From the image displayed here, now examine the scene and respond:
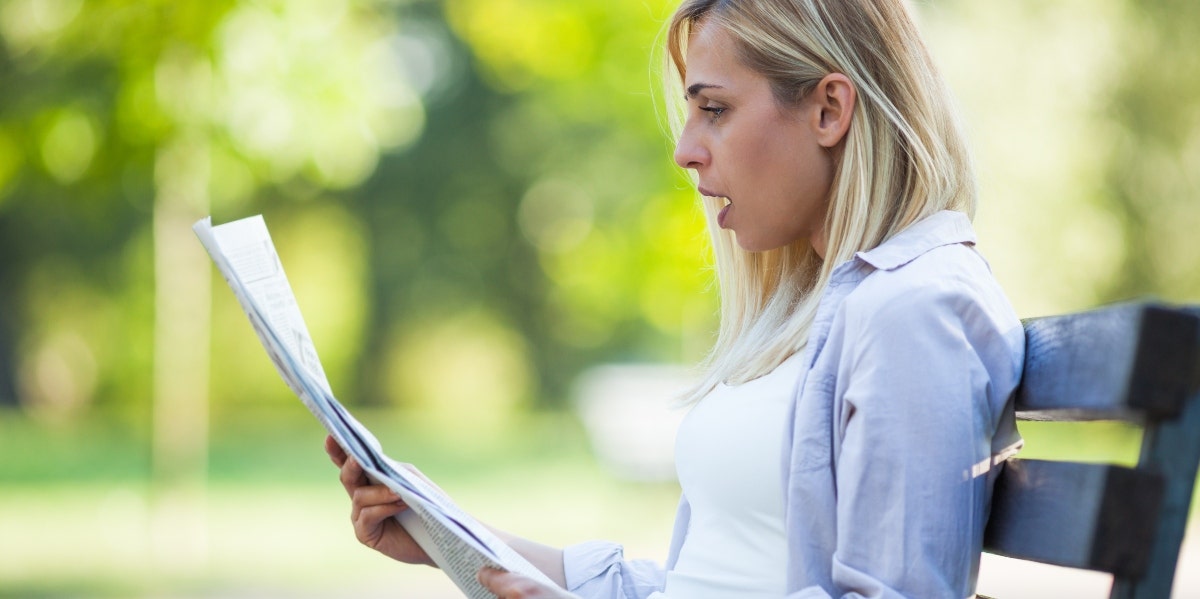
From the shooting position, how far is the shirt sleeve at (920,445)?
5.07 ft

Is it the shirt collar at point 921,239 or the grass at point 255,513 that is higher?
the shirt collar at point 921,239

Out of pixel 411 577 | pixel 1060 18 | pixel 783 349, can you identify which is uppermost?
pixel 1060 18

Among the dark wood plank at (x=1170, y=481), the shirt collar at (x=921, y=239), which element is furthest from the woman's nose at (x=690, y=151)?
the dark wood plank at (x=1170, y=481)

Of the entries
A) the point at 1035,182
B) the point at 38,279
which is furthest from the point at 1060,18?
the point at 38,279

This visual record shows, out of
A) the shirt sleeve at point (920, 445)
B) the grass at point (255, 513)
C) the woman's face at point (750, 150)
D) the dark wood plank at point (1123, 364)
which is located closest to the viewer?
the dark wood plank at point (1123, 364)

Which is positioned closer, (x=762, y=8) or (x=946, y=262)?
(x=946, y=262)

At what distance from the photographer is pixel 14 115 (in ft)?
26.0

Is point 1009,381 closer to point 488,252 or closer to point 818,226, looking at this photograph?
point 818,226

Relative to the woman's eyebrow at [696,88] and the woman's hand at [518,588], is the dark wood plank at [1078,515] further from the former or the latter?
the woman's eyebrow at [696,88]

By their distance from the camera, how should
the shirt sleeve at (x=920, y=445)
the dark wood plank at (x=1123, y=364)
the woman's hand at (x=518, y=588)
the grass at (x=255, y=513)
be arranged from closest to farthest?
1. the dark wood plank at (x=1123, y=364)
2. the shirt sleeve at (x=920, y=445)
3. the woman's hand at (x=518, y=588)
4. the grass at (x=255, y=513)

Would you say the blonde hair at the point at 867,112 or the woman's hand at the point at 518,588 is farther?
the blonde hair at the point at 867,112

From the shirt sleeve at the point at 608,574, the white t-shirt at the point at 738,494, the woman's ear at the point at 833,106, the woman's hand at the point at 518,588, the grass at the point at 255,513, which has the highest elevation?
the woman's ear at the point at 833,106

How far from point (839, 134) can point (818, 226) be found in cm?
21

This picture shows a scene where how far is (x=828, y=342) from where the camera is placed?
1738mm
